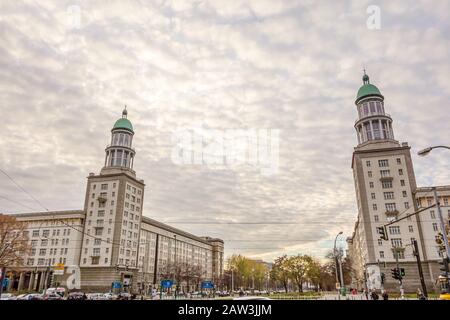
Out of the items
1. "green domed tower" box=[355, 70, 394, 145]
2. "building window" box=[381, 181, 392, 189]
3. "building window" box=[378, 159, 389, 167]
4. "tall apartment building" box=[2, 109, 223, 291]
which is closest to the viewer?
"building window" box=[381, 181, 392, 189]

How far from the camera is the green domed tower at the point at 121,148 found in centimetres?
9588

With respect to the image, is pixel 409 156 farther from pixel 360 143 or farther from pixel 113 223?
pixel 113 223

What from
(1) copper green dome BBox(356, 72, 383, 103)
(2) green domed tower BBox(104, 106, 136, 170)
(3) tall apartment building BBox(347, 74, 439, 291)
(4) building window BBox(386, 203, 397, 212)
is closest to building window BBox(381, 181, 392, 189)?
(3) tall apartment building BBox(347, 74, 439, 291)

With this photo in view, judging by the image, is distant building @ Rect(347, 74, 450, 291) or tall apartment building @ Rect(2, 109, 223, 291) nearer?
distant building @ Rect(347, 74, 450, 291)

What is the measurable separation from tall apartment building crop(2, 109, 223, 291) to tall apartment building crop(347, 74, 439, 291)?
5191cm

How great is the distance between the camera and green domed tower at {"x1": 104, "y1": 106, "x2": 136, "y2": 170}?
95.9m

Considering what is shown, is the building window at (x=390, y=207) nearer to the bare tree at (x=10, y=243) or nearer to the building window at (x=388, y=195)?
the building window at (x=388, y=195)

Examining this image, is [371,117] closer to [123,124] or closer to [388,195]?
[388,195]

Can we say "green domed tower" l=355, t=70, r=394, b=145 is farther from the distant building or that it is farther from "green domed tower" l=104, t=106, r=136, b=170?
"green domed tower" l=104, t=106, r=136, b=170

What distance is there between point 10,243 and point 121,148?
42.0m

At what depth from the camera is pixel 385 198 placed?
7719cm

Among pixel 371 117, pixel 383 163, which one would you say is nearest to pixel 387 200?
pixel 383 163

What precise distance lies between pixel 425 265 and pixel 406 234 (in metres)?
7.21
